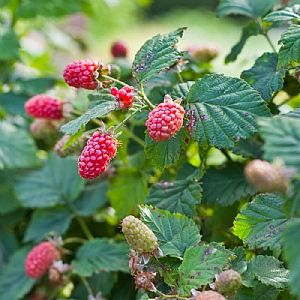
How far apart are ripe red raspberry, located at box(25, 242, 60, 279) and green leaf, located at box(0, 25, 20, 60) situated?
0.62 meters

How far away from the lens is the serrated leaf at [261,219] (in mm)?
735

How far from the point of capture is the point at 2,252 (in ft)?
4.49

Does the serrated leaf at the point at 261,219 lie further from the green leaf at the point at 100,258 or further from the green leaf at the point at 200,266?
the green leaf at the point at 100,258

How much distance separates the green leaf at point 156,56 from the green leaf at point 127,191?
34 centimetres

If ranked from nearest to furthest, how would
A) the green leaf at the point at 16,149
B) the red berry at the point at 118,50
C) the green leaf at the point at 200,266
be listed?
the green leaf at the point at 200,266 → the green leaf at the point at 16,149 → the red berry at the point at 118,50

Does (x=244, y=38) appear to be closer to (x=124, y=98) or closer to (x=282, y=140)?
(x=124, y=98)

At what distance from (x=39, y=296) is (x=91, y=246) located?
0.77 feet

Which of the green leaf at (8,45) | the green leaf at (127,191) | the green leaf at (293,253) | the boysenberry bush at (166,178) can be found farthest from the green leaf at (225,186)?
the green leaf at (8,45)

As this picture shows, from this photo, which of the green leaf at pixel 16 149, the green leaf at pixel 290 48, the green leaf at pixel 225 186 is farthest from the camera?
the green leaf at pixel 16 149

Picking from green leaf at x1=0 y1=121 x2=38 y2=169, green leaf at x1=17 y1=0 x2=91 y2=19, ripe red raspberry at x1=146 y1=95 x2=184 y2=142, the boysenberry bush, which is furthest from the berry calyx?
green leaf at x1=17 y1=0 x2=91 y2=19

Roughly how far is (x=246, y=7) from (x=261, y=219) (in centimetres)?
52

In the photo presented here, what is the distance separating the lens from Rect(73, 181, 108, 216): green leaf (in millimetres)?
1267

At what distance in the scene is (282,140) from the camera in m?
0.54

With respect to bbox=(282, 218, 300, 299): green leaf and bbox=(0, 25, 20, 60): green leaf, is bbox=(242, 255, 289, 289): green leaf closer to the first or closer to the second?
bbox=(282, 218, 300, 299): green leaf
